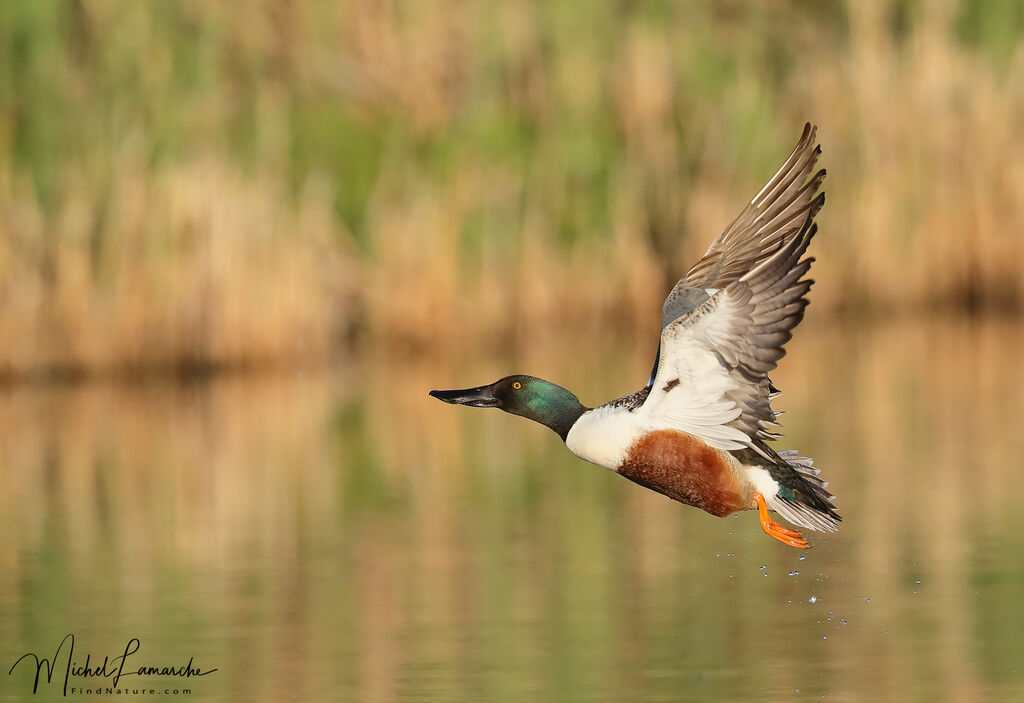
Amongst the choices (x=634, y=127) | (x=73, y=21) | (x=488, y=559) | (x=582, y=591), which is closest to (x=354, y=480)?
(x=488, y=559)

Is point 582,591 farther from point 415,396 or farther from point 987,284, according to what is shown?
point 987,284

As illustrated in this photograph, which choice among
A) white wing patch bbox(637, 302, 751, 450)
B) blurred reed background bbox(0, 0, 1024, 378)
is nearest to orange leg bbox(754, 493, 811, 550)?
white wing patch bbox(637, 302, 751, 450)

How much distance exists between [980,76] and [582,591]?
28.1 feet

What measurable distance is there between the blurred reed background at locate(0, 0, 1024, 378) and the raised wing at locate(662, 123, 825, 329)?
6.78m

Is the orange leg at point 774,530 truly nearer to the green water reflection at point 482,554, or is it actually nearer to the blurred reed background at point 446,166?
the green water reflection at point 482,554

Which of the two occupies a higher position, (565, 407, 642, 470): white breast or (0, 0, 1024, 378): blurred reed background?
(0, 0, 1024, 378): blurred reed background

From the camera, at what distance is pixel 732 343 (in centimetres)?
549

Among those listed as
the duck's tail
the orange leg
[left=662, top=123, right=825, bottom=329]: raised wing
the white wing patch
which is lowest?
the orange leg

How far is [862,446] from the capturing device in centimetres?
950

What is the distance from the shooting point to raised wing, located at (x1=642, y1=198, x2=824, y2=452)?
544 centimetres

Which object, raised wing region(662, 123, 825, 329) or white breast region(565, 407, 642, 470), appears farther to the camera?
white breast region(565, 407, 642, 470)

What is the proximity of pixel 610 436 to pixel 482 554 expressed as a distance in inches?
70.6

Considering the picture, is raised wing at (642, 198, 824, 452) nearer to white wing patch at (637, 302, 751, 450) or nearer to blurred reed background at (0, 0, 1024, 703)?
white wing patch at (637, 302, 751, 450)

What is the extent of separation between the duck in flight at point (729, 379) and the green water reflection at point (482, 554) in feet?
1.56
